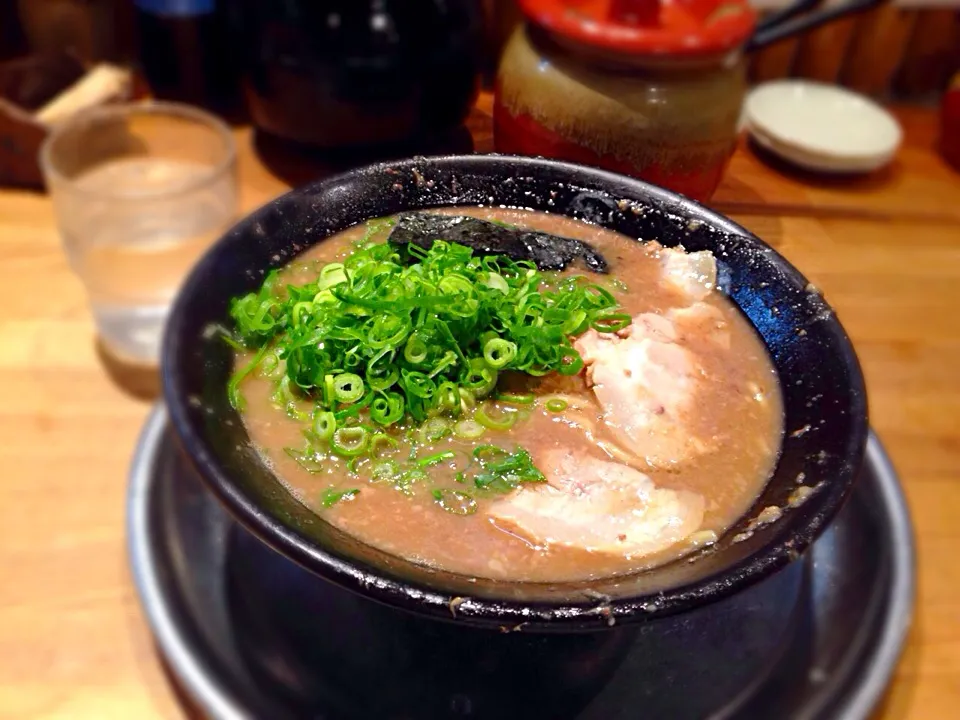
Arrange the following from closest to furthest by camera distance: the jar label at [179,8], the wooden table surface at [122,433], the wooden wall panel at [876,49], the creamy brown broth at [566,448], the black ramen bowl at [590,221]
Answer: the black ramen bowl at [590,221] < the creamy brown broth at [566,448] < the wooden table surface at [122,433] < the jar label at [179,8] < the wooden wall panel at [876,49]

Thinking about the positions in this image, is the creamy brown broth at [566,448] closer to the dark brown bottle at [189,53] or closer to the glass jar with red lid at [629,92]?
the glass jar with red lid at [629,92]

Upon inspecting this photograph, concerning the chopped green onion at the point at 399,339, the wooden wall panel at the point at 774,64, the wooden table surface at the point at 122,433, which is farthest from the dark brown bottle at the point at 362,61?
the wooden wall panel at the point at 774,64

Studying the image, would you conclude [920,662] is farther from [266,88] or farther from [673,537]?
[266,88]

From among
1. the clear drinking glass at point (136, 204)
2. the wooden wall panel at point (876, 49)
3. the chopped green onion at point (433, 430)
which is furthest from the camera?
the wooden wall panel at point (876, 49)

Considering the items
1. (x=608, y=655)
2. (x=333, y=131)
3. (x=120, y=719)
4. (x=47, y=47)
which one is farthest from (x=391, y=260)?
(x=47, y=47)

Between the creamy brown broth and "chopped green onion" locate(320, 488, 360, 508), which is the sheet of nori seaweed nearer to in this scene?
the creamy brown broth

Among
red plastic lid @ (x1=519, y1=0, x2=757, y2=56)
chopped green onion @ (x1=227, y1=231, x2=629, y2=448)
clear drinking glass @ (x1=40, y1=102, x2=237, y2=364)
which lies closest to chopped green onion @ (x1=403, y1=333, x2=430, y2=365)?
chopped green onion @ (x1=227, y1=231, x2=629, y2=448)

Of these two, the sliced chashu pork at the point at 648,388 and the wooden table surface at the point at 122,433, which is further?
the wooden table surface at the point at 122,433
